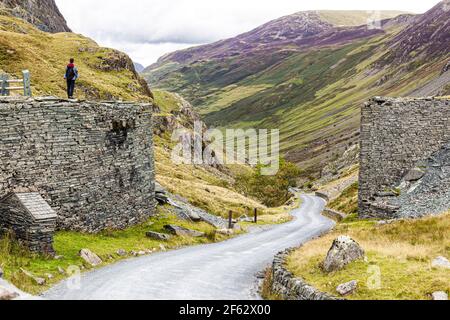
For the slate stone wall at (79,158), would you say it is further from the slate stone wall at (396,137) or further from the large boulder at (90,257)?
the slate stone wall at (396,137)

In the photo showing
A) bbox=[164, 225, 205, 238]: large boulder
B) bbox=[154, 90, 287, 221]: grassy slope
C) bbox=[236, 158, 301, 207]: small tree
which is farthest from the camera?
bbox=[236, 158, 301, 207]: small tree

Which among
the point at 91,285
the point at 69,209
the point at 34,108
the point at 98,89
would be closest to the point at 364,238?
the point at 91,285

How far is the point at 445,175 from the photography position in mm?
40969

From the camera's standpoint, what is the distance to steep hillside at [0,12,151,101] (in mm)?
79250

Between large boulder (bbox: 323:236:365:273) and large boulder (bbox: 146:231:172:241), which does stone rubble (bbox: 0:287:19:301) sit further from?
large boulder (bbox: 146:231:172:241)

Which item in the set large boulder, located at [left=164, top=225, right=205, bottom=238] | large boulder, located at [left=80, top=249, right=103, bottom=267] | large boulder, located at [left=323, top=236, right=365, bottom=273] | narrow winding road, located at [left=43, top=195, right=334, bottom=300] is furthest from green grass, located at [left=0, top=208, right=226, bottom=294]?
large boulder, located at [left=323, top=236, right=365, bottom=273]

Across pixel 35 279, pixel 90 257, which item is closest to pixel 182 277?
pixel 90 257

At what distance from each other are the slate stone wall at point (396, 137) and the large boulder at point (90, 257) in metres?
Answer: 25.9

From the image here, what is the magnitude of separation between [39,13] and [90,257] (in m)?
146

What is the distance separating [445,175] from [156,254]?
1007 inches

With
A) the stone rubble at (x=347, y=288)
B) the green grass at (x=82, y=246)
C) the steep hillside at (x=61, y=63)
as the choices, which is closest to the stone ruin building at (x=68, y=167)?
the green grass at (x=82, y=246)

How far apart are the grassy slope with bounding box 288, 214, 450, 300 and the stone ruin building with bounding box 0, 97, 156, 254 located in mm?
12760

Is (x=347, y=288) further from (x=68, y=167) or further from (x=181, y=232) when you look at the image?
(x=181, y=232)

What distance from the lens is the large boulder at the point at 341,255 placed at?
755 inches
